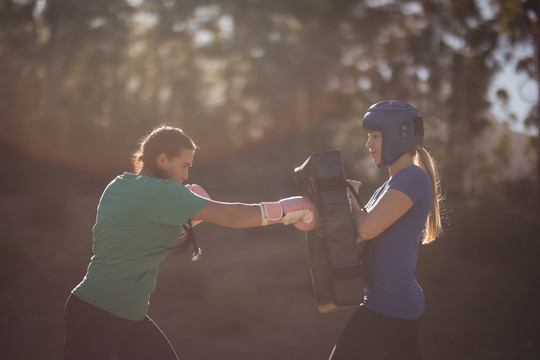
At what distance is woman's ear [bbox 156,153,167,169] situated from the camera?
3510 mm

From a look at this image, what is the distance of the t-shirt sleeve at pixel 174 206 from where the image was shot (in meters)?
3.27

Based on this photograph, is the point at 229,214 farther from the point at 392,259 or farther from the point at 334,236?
the point at 392,259

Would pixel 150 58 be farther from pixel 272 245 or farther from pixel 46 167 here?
pixel 272 245

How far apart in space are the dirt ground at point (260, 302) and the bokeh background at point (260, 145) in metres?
0.05

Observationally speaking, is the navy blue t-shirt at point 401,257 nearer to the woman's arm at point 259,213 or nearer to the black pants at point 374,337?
the black pants at point 374,337

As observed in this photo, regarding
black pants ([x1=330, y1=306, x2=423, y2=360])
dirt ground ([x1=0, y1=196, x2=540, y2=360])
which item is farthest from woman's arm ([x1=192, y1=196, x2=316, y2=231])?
dirt ground ([x1=0, y1=196, x2=540, y2=360])

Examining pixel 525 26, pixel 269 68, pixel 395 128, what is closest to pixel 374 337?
pixel 395 128

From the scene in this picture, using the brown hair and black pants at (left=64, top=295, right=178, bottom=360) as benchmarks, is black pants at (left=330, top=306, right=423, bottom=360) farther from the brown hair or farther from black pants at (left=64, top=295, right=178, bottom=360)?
the brown hair

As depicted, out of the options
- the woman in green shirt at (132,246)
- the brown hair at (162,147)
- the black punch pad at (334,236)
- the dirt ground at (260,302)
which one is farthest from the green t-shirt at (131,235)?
the dirt ground at (260,302)

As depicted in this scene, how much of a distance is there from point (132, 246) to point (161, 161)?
56cm

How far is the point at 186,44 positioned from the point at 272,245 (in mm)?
23966

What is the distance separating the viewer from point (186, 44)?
37.4 meters

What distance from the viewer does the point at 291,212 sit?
3.73 metres

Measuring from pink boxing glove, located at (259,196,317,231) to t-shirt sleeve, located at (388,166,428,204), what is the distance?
23.8 inches
